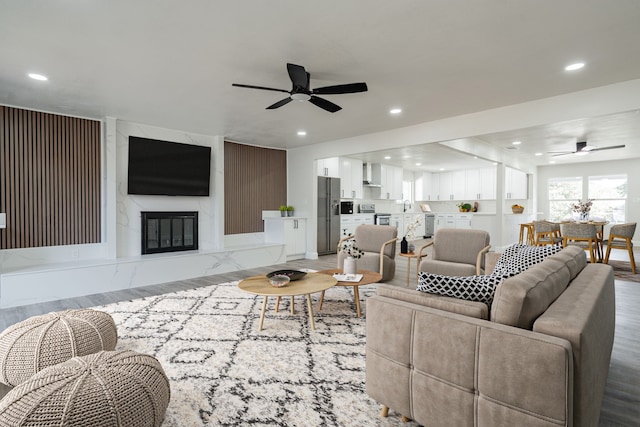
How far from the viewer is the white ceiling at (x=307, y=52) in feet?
7.73

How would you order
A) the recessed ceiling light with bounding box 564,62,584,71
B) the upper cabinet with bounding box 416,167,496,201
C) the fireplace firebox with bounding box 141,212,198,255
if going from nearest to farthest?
the recessed ceiling light with bounding box 564,62,584,71 < the fireplace firebox with bounding box 141,212,198,255 < the upper cabinet with bounding box 416,167,496,201

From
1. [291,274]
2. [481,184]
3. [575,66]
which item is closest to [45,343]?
[291,274]

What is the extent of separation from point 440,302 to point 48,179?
18.0 ft

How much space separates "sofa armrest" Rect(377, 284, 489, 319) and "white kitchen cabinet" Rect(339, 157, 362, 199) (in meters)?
6.49

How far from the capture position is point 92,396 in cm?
140

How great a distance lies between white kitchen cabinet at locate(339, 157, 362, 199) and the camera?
8.30 meters

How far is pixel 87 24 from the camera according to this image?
2502mm

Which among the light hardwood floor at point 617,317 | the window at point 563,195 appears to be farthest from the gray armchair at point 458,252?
the window at point 563,195

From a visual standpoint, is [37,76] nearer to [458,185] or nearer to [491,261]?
[491,261]

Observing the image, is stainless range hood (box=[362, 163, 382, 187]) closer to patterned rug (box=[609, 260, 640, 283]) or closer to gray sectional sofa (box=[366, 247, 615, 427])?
patterned rug (box=[609, 260, 640, 283])

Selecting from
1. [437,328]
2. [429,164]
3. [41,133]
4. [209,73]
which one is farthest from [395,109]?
[429,164]

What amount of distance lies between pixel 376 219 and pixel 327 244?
2.36 m

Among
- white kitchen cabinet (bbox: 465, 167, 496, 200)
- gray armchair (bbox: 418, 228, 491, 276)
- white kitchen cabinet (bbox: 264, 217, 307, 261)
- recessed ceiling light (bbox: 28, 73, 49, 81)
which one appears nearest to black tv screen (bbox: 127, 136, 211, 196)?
white kitchen cabinet (bbox: 264, 217, 307, 261)

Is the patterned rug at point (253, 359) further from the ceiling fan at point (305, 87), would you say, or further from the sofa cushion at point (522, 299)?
the ceiling fan at point (305, 87)
